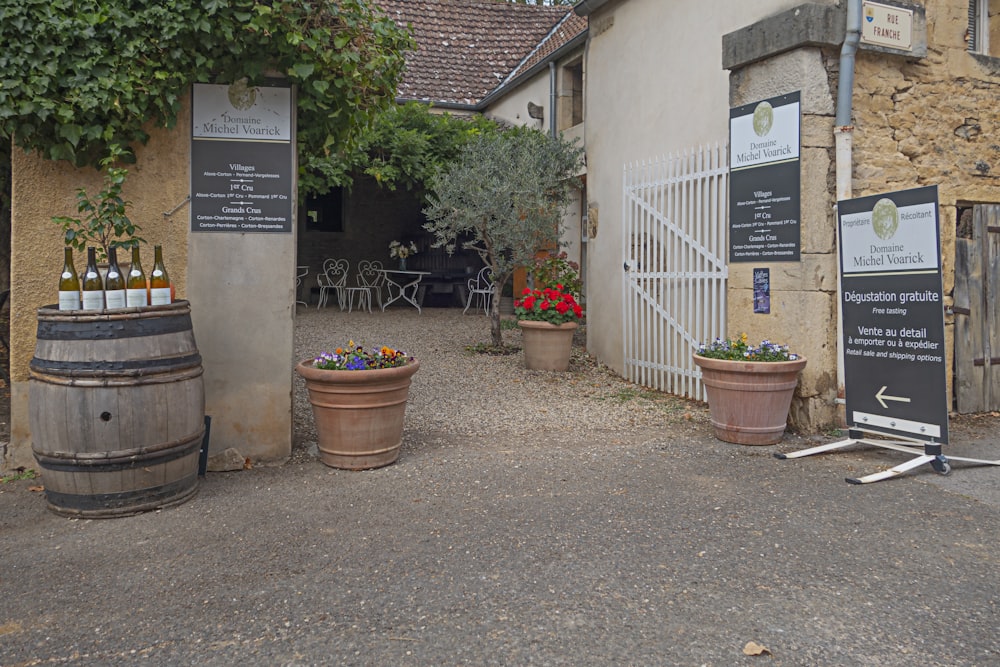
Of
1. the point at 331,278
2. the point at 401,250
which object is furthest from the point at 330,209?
the point at 401,250

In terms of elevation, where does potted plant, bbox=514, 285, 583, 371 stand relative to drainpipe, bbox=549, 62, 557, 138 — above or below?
below

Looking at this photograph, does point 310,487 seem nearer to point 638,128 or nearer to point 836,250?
point 836,250

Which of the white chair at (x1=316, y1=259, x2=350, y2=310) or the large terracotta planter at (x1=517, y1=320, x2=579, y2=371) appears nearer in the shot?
the large terracotta planter at (x1=517, y1=320, x2=579, y2=371)

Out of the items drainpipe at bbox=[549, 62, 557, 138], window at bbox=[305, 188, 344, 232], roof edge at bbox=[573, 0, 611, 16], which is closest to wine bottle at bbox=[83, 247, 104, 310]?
roof edge at bbox=[573, 0, 611, 16]

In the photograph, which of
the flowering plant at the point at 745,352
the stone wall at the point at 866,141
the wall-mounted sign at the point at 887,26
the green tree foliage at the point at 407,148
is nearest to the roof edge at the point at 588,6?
the stone wall at the point at 866,141

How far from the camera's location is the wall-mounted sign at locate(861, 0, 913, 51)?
509 cm

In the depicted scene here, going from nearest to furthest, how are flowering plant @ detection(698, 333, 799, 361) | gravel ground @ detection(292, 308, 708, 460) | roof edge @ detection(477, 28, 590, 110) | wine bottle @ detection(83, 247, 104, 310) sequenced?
wine bottle @ detection(83, 247, 104, 310)
flowering plant @ detection(698, 333, 799, 361)
gravel ground @ detection(292, 308, 708, 460)
roof edge @ detection(477, 28, 590, 110)

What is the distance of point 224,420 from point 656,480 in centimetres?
243

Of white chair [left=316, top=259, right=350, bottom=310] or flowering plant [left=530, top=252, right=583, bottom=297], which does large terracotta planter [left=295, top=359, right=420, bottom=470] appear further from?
white chair [left=316, top=259, right=350, bottom=310]

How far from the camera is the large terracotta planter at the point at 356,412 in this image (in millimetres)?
4344

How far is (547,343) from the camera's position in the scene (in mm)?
7695

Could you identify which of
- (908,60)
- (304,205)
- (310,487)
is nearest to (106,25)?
(310,487)

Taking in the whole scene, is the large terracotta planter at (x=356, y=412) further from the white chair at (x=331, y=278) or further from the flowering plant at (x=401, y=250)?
the white chair at (x=331, y=278)

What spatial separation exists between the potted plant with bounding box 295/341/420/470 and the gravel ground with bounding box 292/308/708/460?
411 millimetres
